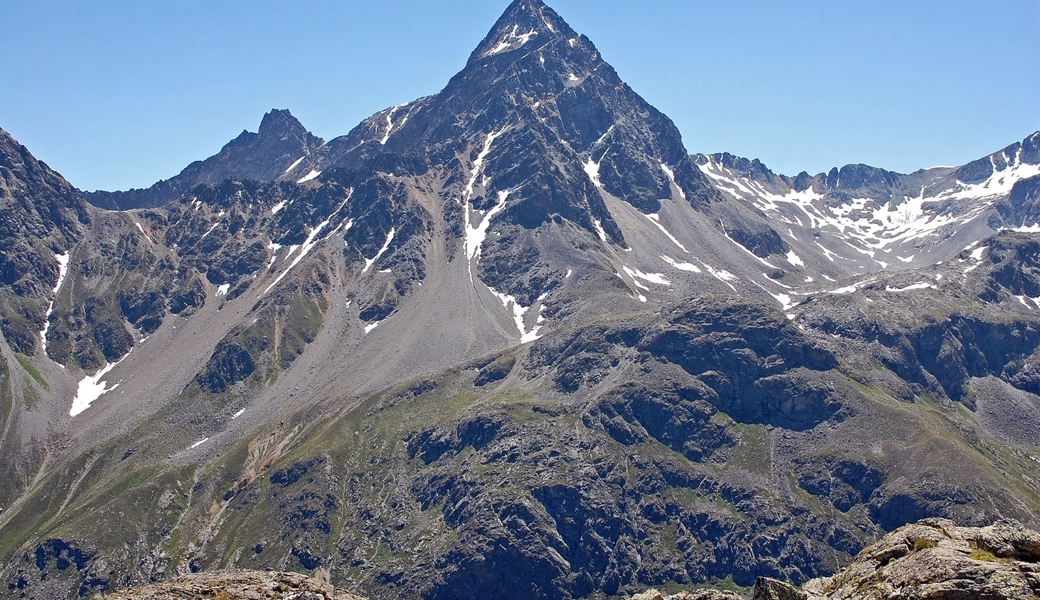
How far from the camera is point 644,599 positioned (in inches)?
1965

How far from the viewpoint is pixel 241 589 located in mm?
49094

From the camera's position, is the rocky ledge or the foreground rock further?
the foreground rock

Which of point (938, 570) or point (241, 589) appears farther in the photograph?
point (241, 589)

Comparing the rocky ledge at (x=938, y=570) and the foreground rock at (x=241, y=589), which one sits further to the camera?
the foreground rock at (x=241, y=589)

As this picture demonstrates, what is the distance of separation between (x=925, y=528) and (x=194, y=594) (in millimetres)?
42598

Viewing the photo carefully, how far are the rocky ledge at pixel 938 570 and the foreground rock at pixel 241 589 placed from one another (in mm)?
23029

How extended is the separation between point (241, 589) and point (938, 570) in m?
38.2

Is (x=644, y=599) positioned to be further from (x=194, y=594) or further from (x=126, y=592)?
(x=126, y=592)

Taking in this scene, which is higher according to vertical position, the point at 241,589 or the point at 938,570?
the point at 938,570

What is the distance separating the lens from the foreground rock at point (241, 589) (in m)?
48.3

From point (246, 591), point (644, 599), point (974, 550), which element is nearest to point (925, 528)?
point (974, 550)

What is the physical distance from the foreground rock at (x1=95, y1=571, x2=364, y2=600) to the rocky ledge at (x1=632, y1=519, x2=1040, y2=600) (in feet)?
75.6

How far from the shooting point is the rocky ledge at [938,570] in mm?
35875

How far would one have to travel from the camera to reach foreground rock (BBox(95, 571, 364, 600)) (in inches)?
1902
